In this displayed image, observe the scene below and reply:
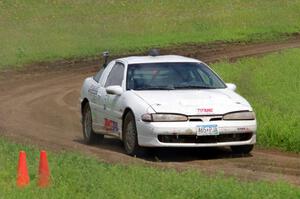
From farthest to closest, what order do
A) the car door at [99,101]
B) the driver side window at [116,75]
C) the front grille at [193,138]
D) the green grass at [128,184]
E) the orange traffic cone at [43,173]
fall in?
the car door at [99,101] < the driver side window at [116,75] < the front grille at [193,138] < the orange traffic cone at [43,173] < the green grass at [128,184]

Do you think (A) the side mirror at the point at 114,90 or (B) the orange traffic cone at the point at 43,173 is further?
(A) the side mirror at the point at 114,90

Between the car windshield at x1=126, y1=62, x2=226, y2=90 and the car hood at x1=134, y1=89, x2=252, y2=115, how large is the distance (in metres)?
0.34

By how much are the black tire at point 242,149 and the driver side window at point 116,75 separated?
7.08ft

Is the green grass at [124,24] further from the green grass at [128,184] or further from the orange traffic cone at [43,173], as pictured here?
the orange traffic cone at [43,173]

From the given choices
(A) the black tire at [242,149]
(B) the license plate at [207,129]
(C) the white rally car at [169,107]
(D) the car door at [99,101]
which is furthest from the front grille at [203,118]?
(D) the car door at [99,101]

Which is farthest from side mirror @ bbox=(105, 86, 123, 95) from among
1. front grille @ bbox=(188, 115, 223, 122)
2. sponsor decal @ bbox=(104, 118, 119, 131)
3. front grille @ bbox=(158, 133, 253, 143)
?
front grille @ bbox=(188, 115, 223, 122)

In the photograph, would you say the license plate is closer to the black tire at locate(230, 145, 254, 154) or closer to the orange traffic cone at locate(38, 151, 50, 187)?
the black tire at locate(230, 145, 254, 154)

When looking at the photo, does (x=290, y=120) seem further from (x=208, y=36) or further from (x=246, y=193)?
(x=208, y=36)

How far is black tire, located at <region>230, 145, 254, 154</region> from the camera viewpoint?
1370cm

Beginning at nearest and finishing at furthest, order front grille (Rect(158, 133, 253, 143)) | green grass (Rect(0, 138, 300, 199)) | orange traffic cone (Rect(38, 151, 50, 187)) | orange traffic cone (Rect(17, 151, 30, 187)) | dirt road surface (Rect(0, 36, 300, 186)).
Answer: green grass (Rect(0, 138, 300, 199)) → orange traffic cone (Rect(38, 151, 50, 187)) → orange traffic cone (Rect(17, 151, 30, 187)) → dirt road surface (Rect(0, 36, 300, 186)) → front grille (Rect(158, 133, 253, 143))

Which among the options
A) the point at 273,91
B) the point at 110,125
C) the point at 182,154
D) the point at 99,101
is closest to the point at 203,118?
the point at 182,154

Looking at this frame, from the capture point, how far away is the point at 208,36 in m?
42.5

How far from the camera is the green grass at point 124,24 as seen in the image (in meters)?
38.3

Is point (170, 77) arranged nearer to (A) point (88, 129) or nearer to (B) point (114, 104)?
(B) point (114, 104)
